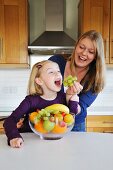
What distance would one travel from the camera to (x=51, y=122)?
2.97 ft

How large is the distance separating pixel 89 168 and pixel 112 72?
8.14 feet

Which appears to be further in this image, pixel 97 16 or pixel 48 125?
pixel 97 16

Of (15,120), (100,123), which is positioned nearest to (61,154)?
(15,120)

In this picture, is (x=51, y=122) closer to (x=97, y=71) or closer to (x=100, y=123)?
(x=97, y=71)

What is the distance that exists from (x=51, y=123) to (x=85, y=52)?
1.87ft

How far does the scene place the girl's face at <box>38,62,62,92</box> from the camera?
1090 millimetres

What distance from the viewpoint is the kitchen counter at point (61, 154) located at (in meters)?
0.72

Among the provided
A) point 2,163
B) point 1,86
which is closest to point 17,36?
point 1,86

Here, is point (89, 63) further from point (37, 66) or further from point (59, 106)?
point (59, 106)

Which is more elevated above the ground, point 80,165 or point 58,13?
point 58,13

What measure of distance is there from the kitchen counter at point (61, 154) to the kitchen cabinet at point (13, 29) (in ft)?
5.86

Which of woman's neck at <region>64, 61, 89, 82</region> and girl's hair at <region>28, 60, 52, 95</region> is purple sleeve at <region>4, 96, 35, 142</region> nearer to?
girl's hair at <region>28, 60, 52, 95</region>

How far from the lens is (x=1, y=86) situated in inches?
121

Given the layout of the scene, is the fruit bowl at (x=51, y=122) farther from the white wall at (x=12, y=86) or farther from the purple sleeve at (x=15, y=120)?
the white wall at (x=12, y=86)
